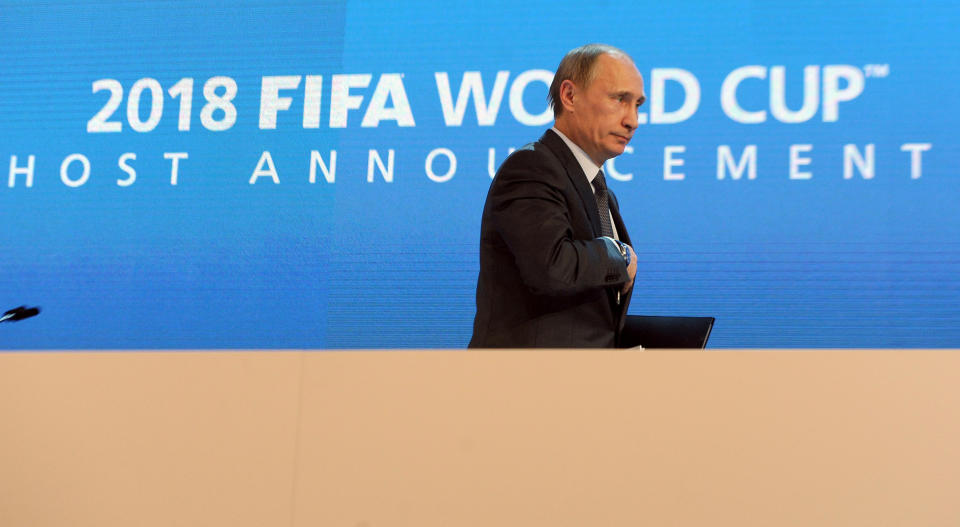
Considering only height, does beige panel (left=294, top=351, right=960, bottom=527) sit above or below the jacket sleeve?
below

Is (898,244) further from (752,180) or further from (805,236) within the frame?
(752,180)

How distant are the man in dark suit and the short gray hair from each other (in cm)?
12

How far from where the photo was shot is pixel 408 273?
3.01 metres

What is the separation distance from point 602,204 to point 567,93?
256 millimetres

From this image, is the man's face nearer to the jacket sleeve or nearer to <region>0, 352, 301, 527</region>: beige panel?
the jacket sleeve

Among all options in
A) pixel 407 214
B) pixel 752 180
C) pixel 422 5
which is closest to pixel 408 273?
pixel 407 214

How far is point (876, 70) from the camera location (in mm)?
2846

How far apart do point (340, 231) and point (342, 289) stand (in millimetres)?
173

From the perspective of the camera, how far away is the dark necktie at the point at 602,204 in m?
1.89

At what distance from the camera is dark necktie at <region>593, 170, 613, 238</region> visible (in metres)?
1.89

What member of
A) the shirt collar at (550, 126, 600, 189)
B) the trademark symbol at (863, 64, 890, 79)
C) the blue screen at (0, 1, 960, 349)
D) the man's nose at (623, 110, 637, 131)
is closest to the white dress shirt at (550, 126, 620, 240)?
the shirt collar at (550, 126, 600, 189)

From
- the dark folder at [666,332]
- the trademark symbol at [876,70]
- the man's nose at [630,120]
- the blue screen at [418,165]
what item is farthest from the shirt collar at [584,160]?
the trademark symbol at [876,70]

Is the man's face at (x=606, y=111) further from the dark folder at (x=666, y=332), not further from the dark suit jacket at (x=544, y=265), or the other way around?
the dark folder at (x=666, y=332)

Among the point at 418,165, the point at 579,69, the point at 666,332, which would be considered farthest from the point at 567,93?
the point at 418,165
